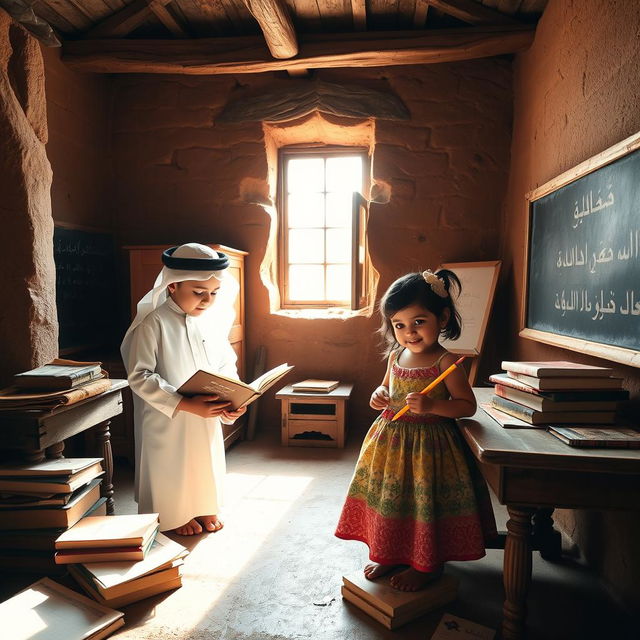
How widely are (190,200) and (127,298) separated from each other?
1.02 metres

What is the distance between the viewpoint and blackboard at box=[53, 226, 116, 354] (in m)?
3.63

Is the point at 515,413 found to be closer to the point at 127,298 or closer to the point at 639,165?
the point at 639,165

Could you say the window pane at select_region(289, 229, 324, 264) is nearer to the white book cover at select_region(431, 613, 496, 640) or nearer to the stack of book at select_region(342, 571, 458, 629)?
the stack of book at select_region(342, 571, 458, 629)

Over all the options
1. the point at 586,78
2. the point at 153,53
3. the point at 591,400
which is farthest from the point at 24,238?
the point at 586,78

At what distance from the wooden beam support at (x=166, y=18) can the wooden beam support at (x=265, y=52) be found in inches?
2.5

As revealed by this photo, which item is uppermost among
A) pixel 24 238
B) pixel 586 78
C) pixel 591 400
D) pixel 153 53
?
pixel 153 53

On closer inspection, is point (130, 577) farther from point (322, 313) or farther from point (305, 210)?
point (305, 210)

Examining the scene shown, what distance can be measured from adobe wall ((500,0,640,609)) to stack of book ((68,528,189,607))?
183 cm

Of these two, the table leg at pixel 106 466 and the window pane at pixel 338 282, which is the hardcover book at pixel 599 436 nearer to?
the table leg at pixel 106 466

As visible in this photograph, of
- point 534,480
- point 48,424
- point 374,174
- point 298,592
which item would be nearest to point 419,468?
point 534,480

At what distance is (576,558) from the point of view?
2334 mm

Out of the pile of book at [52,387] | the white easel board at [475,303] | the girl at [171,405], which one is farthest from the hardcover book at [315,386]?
the pile of book at [52,387]

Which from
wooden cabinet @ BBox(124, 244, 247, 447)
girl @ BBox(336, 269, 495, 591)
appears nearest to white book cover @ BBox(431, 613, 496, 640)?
girl @ BBox(336, 269, 495, 591)

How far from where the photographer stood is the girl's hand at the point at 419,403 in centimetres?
184
